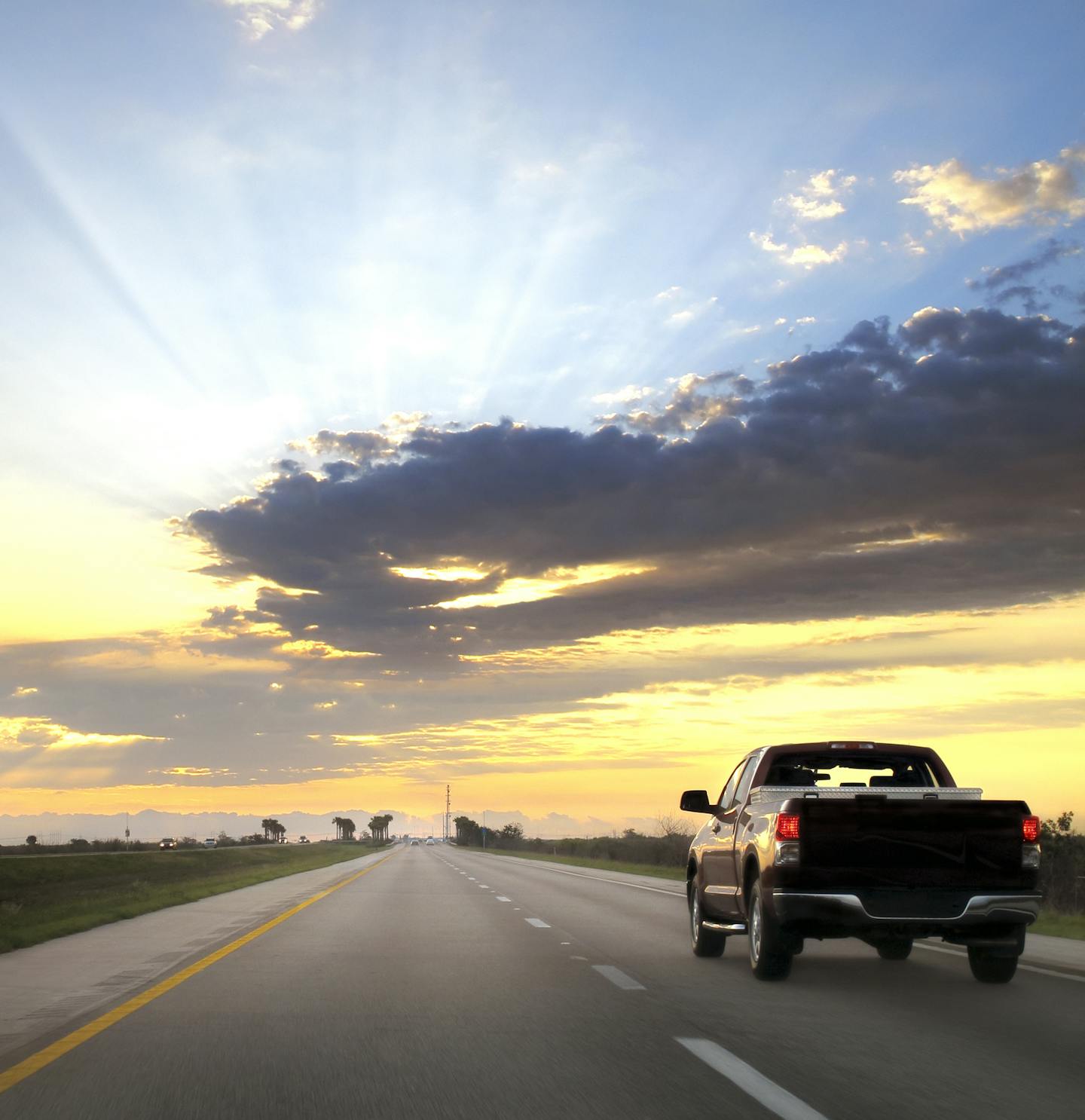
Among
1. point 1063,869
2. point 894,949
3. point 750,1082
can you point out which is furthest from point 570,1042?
point 1063,869

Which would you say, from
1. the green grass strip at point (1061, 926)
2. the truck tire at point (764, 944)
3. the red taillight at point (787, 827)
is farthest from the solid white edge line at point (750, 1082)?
the green grass strip at point (1061, 926)

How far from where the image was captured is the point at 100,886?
56.5 meters

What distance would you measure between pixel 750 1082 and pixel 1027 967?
24.4ft

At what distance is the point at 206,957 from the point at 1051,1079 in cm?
937

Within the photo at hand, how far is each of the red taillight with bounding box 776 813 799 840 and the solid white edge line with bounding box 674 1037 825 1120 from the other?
2.65m

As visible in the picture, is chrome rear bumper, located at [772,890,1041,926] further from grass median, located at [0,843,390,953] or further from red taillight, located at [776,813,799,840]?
grass median, located at [0,843,390,953]

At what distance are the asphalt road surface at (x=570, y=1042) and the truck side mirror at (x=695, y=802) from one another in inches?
62.0

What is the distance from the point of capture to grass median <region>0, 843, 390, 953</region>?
786 inches

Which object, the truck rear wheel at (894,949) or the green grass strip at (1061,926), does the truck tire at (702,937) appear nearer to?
the truck rear wheel at (894,949)

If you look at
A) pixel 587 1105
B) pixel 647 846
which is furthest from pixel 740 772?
pixel 647 846

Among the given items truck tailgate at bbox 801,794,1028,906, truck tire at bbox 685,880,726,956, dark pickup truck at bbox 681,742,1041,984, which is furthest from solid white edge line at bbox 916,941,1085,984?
truck tire at bbox 685,880,726,956

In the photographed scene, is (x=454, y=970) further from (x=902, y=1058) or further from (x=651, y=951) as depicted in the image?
(x=902, y=1058)

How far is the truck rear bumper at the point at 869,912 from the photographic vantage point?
10.7 meters

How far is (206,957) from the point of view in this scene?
1407cm
